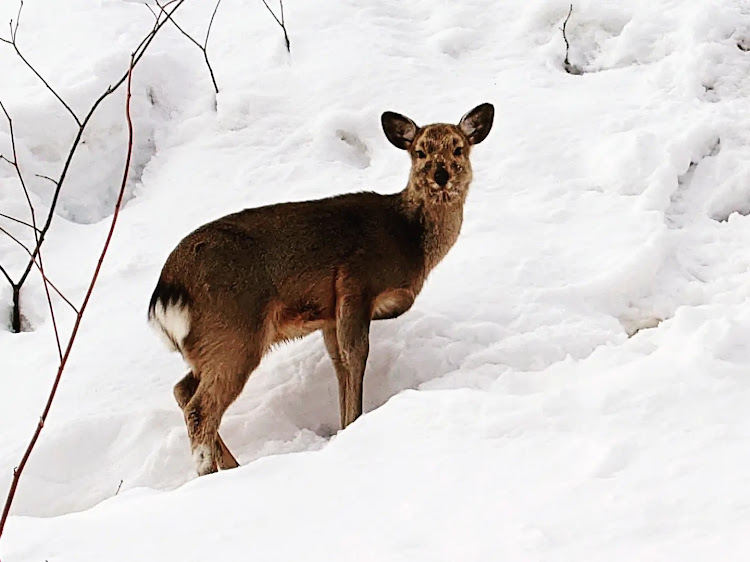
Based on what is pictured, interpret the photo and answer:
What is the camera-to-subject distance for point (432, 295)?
14.7 feet

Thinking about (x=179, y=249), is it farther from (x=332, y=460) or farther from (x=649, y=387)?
(x=649, y=387)

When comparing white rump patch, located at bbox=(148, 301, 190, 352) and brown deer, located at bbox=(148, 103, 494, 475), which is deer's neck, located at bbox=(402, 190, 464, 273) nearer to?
brown deer, located at bbox=(148, 103, 494, 475)

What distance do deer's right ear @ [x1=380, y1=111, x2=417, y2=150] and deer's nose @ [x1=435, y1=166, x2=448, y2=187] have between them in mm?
327

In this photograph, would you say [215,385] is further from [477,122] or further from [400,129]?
[477,122]

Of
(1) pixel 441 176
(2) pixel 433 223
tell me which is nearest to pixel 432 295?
(2) pixel 433 223

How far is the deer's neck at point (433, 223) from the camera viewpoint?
415 centimetres

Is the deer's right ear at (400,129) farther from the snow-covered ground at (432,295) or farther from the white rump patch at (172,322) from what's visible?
the white rump patch at (172,322)

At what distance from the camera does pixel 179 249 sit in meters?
3.73

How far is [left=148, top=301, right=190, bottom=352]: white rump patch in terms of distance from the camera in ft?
12.0

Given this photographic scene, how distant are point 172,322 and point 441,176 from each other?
1383 millimetres

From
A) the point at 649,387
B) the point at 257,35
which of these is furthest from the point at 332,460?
the point at 257,35

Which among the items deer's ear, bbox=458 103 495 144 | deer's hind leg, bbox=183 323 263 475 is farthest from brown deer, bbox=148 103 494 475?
deer's ear, bbox=458 103 495 144

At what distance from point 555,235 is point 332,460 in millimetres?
2410

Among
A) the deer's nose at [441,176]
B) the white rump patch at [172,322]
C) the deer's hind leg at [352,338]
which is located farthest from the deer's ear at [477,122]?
the white rump patch at [172,322]
